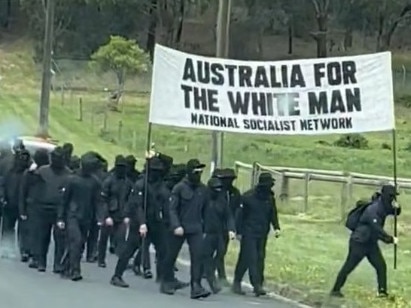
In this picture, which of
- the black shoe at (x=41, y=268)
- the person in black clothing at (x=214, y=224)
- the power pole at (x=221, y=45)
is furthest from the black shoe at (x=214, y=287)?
the power pole at (x=221, y=45)

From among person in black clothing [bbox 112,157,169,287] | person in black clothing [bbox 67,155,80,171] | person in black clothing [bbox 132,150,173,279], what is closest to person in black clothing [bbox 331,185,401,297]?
person in black clothing [bbox 112,157,169,287]

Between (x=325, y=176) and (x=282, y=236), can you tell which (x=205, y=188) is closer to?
(x=282, y=236)

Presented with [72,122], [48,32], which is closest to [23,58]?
[72,122]

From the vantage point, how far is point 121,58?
55.8 meters

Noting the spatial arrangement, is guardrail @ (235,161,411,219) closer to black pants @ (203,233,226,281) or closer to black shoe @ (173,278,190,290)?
black shoe @ (173,278,190,290)

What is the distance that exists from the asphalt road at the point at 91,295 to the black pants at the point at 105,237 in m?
0.71

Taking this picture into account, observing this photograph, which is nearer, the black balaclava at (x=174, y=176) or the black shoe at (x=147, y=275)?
the black balaclava at (x=174, y=176)

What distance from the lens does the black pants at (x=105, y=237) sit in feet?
56.7

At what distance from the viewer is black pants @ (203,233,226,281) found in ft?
50.5

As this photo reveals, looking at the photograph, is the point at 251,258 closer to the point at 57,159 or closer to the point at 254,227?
the point at 254,227

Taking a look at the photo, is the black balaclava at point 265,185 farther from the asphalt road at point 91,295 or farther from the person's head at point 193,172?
the asphalt road at point 91,295

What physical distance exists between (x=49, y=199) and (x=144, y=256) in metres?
1.61

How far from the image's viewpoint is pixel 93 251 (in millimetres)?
18438

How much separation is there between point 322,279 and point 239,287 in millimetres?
1541
